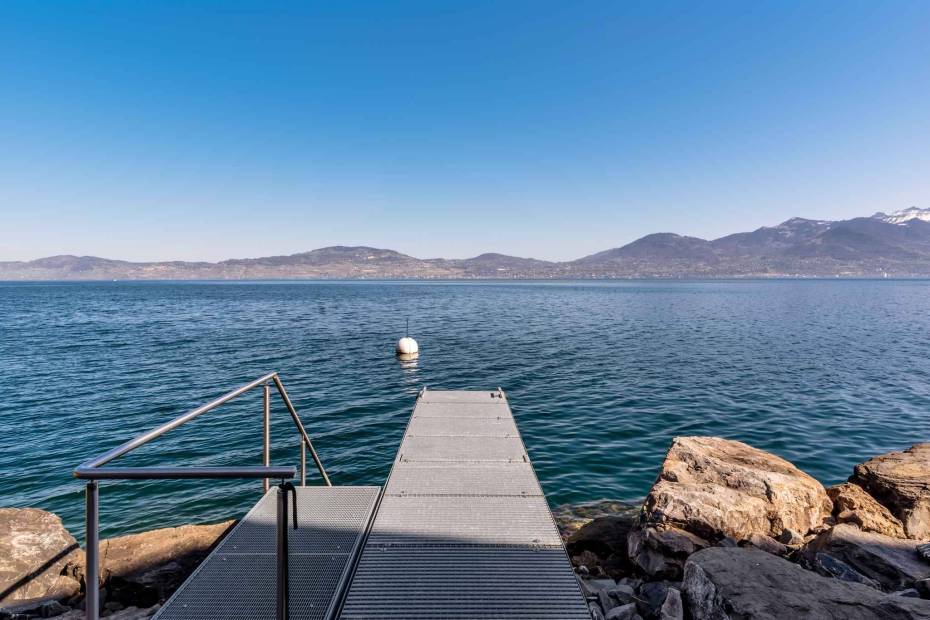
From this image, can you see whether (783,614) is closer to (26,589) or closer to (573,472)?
(573,472)

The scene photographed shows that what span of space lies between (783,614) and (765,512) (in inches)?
125

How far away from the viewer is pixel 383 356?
86.8ft

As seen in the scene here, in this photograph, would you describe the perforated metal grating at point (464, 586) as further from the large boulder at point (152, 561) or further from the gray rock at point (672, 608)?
the large boulder at point (152, 561)

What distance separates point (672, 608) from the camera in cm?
407

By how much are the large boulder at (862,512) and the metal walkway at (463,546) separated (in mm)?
5193

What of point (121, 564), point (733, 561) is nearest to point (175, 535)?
point (121, 564)

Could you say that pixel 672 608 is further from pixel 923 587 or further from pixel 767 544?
pixel 923 587

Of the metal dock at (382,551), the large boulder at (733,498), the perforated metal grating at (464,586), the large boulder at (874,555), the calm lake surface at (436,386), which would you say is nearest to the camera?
the metal dock at (382,551)

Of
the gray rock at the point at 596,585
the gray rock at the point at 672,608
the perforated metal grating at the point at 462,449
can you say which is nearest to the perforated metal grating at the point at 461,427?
the perforated metal grating at the point at 462,449

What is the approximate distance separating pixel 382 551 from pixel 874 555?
5920mm

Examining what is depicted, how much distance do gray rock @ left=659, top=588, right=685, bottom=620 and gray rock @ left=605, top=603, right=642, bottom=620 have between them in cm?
27

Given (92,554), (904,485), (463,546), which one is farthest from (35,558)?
(904,485)

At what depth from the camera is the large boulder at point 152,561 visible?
16.5 feet

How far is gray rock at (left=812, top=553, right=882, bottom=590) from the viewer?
187 inches
